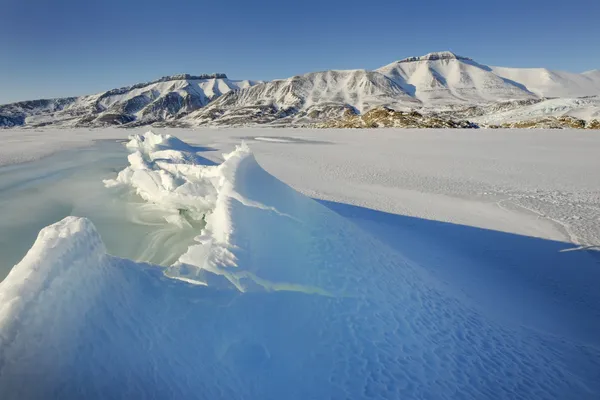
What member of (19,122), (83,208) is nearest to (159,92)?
(19,122)

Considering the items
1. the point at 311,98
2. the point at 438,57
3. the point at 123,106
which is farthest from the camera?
the point at 438,57

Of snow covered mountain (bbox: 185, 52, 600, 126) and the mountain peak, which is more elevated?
the mountain peak

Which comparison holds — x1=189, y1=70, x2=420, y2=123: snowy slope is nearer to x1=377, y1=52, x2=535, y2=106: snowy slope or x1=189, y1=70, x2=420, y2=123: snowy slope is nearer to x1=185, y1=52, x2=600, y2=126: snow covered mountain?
x1=185, y1=52, x2=600, y2=126: snow covered mountain

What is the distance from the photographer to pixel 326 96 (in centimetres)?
13975

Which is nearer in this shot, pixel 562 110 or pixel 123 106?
pixel 562 110

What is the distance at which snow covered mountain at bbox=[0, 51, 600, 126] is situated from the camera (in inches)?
4712

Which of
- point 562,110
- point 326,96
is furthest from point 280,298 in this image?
point 326,96

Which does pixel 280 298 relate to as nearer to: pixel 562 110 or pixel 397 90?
pixel 562 110

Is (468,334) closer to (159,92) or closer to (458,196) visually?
(458,196)

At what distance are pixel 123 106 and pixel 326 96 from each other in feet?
293

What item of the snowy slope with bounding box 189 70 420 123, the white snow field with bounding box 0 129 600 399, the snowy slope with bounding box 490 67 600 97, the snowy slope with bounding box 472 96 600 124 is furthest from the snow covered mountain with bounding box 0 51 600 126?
the white snow field with bounding box 0 129 600 399

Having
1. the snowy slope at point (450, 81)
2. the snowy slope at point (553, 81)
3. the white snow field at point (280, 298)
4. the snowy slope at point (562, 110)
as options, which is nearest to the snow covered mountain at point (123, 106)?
the snowy slope at point (450, 81)

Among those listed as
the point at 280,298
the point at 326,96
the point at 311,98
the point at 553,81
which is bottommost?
the point at 280,298

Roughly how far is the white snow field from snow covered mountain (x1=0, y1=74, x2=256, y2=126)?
422 ft
